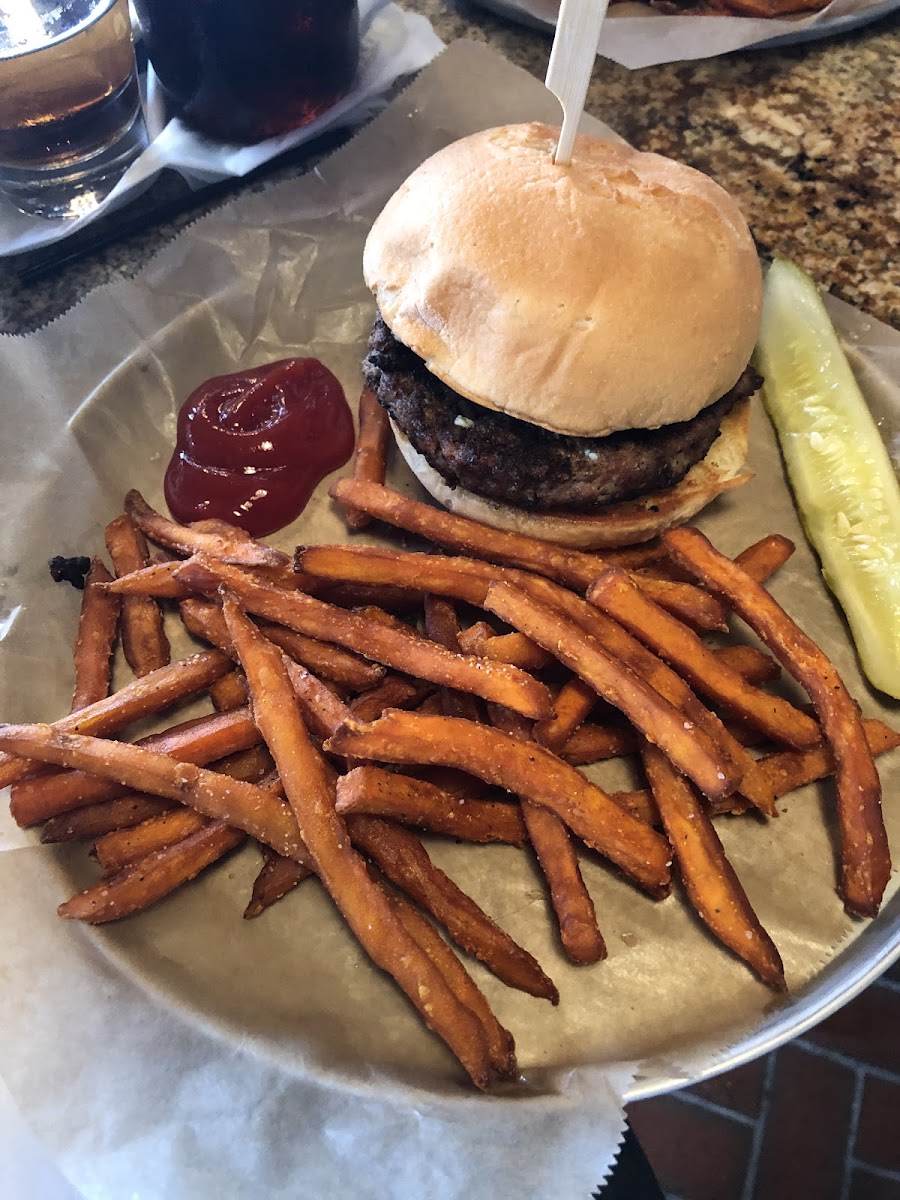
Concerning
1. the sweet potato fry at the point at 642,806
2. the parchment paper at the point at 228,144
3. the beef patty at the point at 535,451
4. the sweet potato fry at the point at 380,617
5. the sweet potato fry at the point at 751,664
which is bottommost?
the sweet potato fry at the point at 642,806

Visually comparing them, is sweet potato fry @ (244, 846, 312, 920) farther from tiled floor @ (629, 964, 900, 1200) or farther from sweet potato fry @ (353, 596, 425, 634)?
tiled floor @ (629, 964, 900, 1200)

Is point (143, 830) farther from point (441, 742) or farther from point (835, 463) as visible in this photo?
point (835, 463)

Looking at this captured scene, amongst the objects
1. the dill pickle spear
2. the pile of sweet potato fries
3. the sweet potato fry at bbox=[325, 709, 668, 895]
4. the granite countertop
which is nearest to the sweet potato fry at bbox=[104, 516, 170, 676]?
the pile of sweet potato fries

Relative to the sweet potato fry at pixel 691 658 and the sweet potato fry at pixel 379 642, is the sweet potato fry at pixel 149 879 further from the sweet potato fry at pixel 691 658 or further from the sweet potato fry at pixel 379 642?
the sweet potato fry at pixel 691 658

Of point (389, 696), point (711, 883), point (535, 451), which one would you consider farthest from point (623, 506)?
point (711, 883)

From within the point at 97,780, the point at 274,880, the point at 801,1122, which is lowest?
the point at 801,1122

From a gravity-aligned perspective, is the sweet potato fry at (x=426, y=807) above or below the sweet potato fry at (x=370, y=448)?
below

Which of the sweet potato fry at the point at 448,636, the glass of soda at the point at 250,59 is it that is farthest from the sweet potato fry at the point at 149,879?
the glass of soda at the point at 250,59
